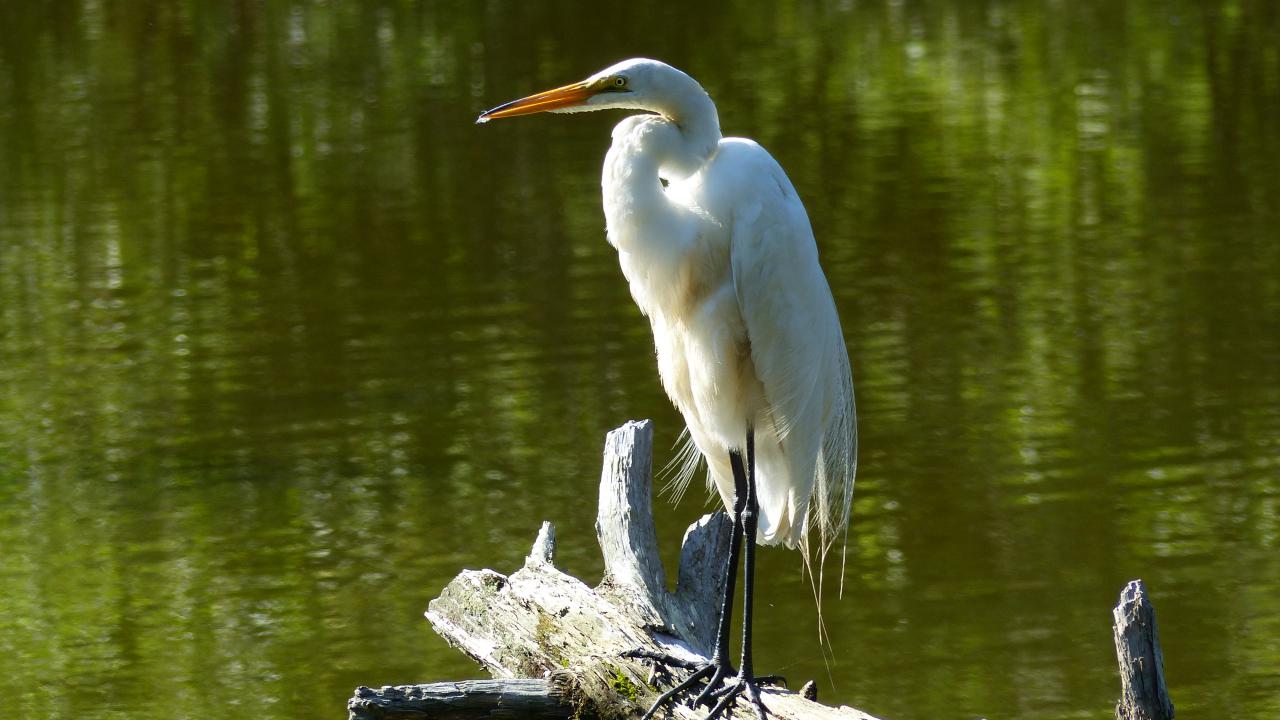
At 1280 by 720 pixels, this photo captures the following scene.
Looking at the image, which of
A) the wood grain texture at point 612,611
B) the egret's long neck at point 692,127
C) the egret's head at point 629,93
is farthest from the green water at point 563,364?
the egret's head at point 629,93

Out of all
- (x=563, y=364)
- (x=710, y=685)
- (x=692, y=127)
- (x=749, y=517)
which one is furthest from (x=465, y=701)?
(x=563, y=364)

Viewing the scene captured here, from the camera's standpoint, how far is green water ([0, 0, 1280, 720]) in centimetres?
630

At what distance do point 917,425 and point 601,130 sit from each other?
Answer: 25.2 ft

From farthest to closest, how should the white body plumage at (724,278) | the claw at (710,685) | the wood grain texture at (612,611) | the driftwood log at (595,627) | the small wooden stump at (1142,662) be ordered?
the white body plumage at (724,278), the wood grain texture at (612,611), the claw at (710,685), the driftwood log at (595,627), the small wooden stump at (1142,662)

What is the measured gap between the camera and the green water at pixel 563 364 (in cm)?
630

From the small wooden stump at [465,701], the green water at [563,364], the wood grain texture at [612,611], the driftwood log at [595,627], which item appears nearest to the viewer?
the small wooden stump at [465,701]

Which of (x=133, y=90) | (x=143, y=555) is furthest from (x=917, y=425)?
(x=133, y=90)

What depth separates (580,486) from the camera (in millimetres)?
7641

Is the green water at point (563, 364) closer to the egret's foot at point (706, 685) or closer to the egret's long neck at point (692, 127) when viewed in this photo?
the egret's foot at point (706, 685)

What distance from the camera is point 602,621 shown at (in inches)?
162

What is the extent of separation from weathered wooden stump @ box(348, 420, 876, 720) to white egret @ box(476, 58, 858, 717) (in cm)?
12

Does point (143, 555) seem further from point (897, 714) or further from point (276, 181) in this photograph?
point (276, 181)

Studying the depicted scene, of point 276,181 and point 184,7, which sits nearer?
point 276,181

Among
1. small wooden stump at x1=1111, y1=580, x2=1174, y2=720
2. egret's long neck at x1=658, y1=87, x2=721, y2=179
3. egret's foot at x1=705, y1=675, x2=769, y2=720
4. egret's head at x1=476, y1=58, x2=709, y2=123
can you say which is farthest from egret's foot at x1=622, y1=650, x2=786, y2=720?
egret's head at x1=476, y1=58, x2=709, y2=123
